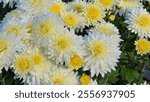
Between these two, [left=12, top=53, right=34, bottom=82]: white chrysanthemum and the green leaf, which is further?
the green leaf

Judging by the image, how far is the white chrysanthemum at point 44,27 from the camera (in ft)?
9.87

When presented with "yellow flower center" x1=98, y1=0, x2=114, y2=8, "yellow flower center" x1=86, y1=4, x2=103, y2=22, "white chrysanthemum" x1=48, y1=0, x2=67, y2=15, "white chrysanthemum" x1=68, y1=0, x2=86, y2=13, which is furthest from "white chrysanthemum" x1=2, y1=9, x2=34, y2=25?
"yellow flower center" x1=98, y1=0, x2=114, y2=8

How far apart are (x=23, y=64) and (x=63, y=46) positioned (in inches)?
10.2

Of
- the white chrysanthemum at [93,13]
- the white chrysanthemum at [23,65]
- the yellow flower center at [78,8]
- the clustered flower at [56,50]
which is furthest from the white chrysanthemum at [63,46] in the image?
the yellow flower center at [78,8]

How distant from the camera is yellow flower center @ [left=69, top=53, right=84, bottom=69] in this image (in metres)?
2.93

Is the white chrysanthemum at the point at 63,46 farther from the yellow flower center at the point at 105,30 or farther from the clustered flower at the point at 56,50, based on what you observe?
the yellow flower center at the point at 105,30

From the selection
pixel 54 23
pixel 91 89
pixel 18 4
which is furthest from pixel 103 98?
pixel 18 4

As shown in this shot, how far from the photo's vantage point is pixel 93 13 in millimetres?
3271

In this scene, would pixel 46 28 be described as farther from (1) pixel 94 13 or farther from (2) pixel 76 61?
(1) pixel 94 13

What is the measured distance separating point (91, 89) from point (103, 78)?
0.23m

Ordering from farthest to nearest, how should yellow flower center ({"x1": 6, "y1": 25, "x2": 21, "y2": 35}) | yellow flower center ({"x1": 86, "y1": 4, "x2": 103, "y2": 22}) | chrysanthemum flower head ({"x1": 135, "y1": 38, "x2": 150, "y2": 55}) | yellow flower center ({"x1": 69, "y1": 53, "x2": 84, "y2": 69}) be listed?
yellow flower center ({"x1": 86, "y1": 4, "x2": 103, "y2": 22}) < chrysanthemum flower head ({"x1": 135, "y1": 38, "x2": 150, "y2": 55}) < yellow flower center ({"x1": 6, "y1": 25, "x2": 21, "y2": 35}) < yellow flower center ({"x1": 69, "y1": 53, "x2": 84, "y2": 69})

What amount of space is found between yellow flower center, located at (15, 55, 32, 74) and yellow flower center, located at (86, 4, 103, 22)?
534 millimetres

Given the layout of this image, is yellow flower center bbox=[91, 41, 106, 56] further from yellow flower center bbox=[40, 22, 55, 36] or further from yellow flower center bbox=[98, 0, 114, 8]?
yellow flower center bbox=[98, 0, 114, 8]

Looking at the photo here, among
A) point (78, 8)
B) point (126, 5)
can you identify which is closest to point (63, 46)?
point (78, 8)
